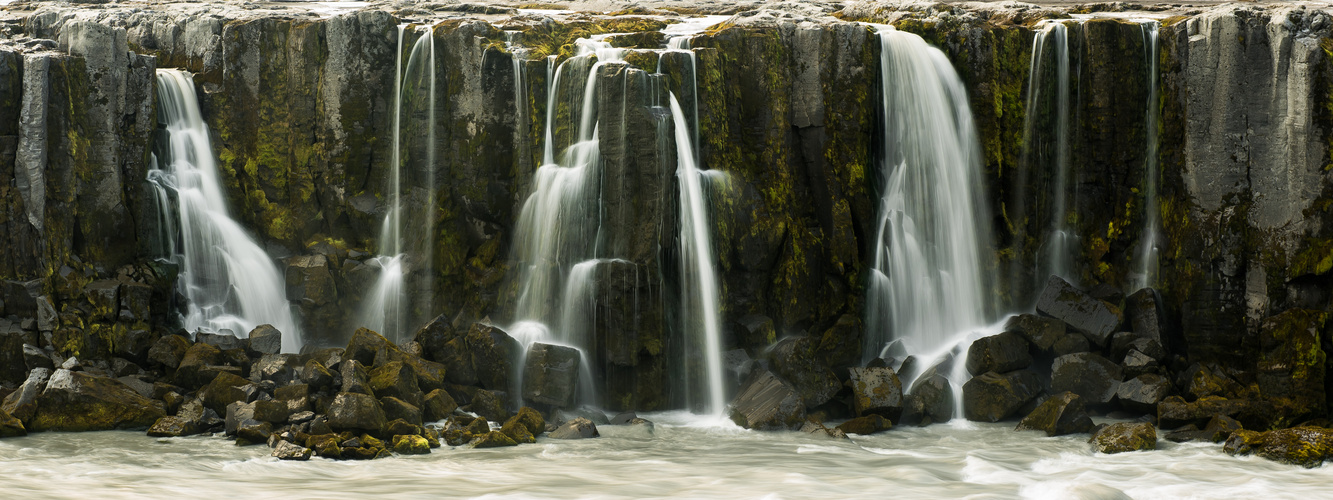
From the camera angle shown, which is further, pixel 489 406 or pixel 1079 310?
pixel 1079 310

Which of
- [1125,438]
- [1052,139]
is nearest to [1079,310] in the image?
[1125,438]

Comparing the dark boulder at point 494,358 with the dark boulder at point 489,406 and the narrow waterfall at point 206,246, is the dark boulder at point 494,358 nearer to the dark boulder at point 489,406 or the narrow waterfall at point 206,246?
the dark boulder at point 489,406

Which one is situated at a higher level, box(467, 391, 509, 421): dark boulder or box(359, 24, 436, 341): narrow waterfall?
box(359, 24, 436, 341): narrow waterfall

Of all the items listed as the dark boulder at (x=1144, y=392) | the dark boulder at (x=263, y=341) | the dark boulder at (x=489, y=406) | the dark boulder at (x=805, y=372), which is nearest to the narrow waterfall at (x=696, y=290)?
the dark boulder at (x=805, y=372)

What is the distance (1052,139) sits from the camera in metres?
19.8

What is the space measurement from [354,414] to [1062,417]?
9.47m

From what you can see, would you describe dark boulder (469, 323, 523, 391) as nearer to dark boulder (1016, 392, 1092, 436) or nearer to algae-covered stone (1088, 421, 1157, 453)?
dark boulder (1016, 392, 1092, 436)

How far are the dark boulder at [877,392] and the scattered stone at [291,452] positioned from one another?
7593 millimetres

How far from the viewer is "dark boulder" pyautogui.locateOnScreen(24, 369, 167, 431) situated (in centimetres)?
1511

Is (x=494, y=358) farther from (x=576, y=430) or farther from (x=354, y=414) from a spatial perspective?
(x=354, y=414)

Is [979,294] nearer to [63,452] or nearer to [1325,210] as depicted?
[1325,210]

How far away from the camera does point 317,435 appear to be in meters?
14.2

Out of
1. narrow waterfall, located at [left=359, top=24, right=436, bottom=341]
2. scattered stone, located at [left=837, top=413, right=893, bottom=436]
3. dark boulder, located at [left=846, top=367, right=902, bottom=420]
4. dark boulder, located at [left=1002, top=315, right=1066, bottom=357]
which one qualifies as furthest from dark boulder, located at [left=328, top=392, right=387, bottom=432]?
dark boulder, located at [left=1002, top=315, right=1066, bottom=357]

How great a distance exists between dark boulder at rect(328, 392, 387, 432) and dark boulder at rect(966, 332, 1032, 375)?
874 centimetres
